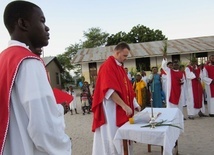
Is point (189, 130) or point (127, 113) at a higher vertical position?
point (127, 113)

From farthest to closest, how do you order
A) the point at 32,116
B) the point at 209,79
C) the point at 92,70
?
the point at 92,70
the point at 209,79
the point at 32,116

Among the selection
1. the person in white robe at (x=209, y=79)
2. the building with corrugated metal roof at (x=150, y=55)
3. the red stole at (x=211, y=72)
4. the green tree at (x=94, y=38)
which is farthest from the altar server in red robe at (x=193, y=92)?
the green tree at (x=94, y=38)

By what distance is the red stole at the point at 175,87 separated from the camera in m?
8.62

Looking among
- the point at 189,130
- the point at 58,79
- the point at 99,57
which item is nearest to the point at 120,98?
the point at 189,130

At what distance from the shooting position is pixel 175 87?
8656 mm

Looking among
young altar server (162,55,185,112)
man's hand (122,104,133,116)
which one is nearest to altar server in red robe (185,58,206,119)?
young altar server (162,55,185,112)

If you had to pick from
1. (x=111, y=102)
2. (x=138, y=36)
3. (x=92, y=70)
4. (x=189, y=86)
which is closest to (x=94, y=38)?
(x=138, y=36)

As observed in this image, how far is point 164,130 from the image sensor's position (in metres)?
3.36

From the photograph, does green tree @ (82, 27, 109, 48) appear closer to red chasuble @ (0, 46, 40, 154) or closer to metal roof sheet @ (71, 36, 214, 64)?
metal roof sheet @ (71, 36, 214, 64)

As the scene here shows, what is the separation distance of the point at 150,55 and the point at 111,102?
1966cm

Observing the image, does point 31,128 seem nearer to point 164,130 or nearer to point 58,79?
point 164,130

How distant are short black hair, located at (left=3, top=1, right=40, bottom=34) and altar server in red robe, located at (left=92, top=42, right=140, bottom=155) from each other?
2.44 metres

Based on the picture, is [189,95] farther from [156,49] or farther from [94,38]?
[94,38]

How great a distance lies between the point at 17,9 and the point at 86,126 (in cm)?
806
